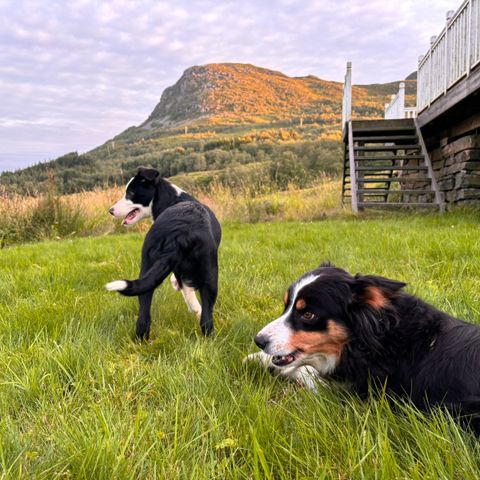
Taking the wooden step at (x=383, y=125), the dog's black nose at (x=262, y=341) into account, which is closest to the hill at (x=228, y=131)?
the wooden step at (x=383, y=125)

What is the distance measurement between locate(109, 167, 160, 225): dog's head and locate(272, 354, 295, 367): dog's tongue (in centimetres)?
253

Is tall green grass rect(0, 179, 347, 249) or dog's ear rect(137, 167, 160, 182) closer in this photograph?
dog's ear rect(137, 167, 160, 182)

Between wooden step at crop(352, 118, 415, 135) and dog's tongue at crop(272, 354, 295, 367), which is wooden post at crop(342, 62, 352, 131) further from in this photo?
dog's tongue at crop(272, 354, 295, 367)

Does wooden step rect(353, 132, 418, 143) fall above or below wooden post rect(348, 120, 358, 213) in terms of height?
above

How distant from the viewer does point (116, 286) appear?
2176mm

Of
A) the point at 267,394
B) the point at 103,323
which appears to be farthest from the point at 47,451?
the point at 103,323

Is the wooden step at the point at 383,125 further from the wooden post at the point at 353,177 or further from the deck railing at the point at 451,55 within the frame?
the deck railing at the point at 451,55

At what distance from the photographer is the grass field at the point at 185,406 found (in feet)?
4.17

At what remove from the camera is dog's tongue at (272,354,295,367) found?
1.96 meters

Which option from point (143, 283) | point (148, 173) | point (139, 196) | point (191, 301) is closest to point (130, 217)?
point (139, 196)

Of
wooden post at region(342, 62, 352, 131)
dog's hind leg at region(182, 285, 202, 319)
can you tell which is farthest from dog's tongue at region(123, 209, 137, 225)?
wooden post at region(342, 62, 352, 131)

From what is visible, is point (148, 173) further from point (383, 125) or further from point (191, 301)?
point (383, 125)

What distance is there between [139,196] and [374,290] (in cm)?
296

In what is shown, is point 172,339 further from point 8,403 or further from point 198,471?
point 198,471
